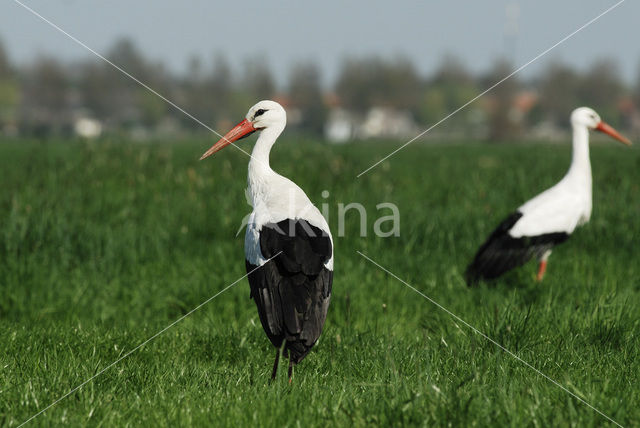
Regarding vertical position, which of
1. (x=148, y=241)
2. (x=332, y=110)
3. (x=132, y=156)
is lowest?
(x=148, y=241)

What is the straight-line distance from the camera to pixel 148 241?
619 centimetres

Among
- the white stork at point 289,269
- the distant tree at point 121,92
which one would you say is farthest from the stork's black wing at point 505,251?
the distant tree at point 121,92

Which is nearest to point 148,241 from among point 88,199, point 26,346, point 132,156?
point 88,199

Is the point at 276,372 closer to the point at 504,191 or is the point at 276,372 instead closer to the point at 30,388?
the point at 30,388

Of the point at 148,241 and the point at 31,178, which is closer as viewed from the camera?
the point at 148,241

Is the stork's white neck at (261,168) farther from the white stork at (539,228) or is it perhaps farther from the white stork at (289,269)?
the white stork at (539,228)

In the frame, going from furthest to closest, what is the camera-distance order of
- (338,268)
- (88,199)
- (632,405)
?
(88,199)
(338,268)
(632,405)

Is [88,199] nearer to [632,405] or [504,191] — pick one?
[504,191]

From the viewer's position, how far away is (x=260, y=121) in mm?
3932

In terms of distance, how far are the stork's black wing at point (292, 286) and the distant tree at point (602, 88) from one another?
109 metres

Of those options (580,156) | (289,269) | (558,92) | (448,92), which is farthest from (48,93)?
(289,269)

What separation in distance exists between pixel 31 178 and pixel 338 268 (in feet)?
16.4

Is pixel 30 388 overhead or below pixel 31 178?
below

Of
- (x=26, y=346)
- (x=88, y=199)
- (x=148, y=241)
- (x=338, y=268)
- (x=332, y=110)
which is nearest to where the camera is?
(x=26, y=346)
